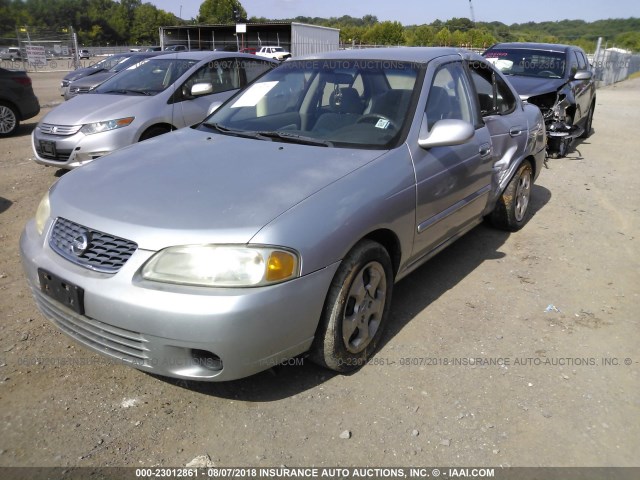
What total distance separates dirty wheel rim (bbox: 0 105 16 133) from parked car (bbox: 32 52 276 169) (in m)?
3.66

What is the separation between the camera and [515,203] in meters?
5.17

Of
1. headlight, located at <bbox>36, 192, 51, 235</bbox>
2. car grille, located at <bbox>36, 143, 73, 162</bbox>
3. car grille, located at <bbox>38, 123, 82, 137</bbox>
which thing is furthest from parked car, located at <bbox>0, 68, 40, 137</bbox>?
headlight, located at <bbox>36, 192, 51, 235</bbox>

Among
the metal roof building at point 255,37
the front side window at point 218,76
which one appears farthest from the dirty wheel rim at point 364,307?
the metal roof building at point 255,37

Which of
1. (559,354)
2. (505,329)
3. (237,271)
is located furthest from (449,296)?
(237,271)

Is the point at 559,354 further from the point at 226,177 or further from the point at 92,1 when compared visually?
the point at 92,1

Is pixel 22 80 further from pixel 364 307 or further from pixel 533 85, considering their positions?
pixel 364 307

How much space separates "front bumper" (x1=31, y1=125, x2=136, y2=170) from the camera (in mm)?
6207

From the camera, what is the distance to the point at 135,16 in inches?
3484

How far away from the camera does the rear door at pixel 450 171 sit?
3352mm

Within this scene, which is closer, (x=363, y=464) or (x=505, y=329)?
(x=363, y=464)

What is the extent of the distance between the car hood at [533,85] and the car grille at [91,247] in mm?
7328

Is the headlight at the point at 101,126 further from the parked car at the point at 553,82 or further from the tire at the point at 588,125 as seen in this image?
the tire at the point at 588,125

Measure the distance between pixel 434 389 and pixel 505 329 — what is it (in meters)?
0.91

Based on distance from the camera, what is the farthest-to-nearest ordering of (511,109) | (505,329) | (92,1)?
(92,1) → (511,109) → (505,329)
